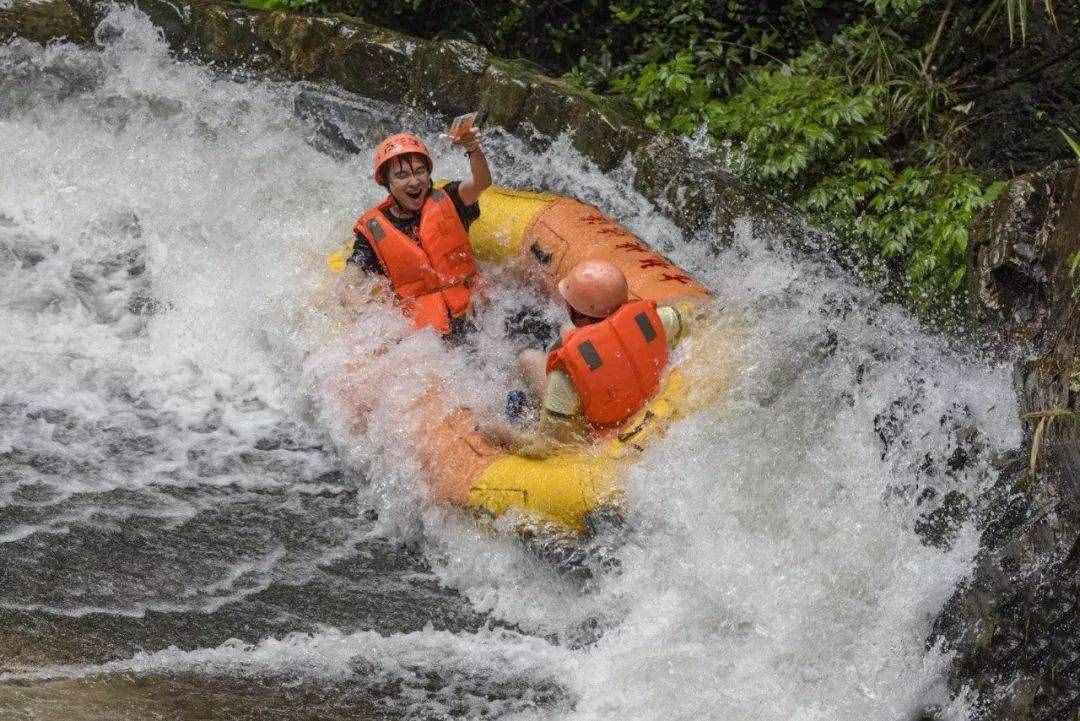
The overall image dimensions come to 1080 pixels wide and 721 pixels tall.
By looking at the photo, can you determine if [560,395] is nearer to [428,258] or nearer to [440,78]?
[428,258]

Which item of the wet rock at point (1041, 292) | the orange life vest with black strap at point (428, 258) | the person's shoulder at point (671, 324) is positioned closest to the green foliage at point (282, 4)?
the orange life vest with black strap at point (428, 258)

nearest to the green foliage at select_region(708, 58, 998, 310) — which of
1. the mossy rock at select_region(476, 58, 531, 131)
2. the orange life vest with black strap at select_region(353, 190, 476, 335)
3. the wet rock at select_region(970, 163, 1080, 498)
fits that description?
the wet rock at select_region(970, 163, 1080, 498)

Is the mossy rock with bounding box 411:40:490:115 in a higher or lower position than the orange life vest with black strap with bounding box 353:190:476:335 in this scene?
higher

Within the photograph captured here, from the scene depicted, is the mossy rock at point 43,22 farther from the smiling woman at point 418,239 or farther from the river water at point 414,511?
the smiling woman at point 418,239

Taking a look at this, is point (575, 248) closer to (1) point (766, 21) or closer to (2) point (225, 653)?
(1) point (766, 21)

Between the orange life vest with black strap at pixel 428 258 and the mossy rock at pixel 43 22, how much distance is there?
9.16 ft

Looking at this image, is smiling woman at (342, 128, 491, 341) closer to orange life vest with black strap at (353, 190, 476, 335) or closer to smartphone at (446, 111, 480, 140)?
orange life vest with black strap at (353, 190, 476, 335)

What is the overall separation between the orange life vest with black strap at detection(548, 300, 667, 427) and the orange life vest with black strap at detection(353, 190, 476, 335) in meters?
1.24

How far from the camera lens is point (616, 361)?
4.77 metres

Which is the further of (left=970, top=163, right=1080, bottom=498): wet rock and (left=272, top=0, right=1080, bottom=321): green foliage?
(left=272, top=0, right=1080, bottom=321): green foliage

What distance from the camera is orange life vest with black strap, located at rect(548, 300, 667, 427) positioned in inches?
186

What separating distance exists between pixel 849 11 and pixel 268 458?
159 inches

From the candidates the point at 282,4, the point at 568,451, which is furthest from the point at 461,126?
the point at 282,4

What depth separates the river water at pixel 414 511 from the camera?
167 inches
